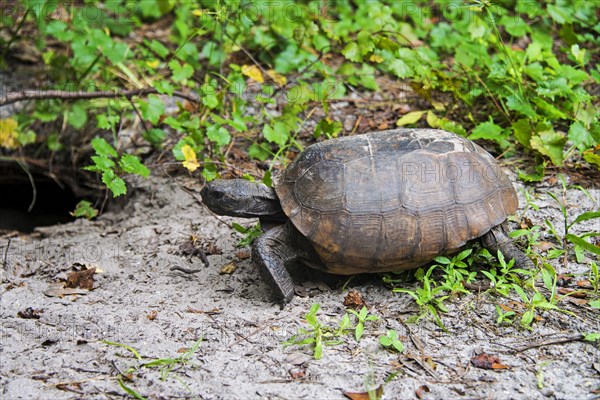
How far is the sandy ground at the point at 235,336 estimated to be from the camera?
3.83 meters

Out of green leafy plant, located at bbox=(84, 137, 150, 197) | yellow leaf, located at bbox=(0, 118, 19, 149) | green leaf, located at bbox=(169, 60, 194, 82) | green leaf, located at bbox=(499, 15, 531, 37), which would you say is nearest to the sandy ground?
green leafy plant, located at bbox=(84, 137, 150, 197)

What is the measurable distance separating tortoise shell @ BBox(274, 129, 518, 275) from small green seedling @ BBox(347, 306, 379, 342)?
1.31ft

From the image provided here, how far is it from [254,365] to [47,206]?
5.79 metres

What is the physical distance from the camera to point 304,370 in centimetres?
401

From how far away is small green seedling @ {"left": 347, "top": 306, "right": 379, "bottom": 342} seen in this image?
14.0 ft

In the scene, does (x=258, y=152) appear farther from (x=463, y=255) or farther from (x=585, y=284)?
(x=585, y=284)

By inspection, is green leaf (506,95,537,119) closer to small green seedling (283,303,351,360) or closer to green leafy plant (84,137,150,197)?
small green seedling (283,303,351,360)

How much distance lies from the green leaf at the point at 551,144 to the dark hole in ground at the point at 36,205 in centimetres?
601

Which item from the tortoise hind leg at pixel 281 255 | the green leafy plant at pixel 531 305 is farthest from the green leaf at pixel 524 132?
the tortoise hind leg at pixel 281 255

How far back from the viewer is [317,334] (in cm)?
429

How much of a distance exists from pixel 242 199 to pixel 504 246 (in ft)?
7.20

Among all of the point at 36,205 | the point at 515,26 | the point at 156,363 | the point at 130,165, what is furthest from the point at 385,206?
the point at 36,205

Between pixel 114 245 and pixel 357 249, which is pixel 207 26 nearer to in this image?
pixel 114 245

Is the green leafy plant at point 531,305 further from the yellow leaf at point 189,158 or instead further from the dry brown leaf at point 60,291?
the dry brown leaf at point 60,291
